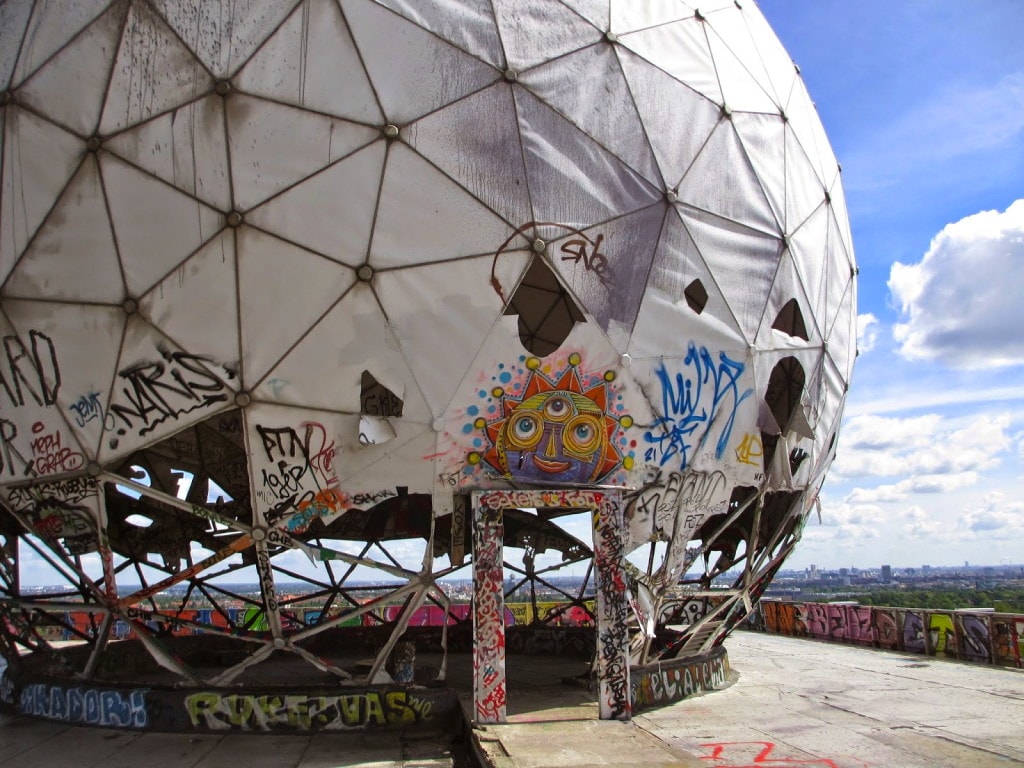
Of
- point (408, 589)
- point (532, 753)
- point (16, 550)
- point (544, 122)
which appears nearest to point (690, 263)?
point (544, 122)

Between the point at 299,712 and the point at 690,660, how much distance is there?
590 cm

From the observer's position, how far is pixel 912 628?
62.3ft

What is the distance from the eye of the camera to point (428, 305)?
995 centimetres

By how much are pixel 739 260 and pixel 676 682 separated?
240 inches

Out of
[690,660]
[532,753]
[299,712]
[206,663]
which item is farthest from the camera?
[206,663]

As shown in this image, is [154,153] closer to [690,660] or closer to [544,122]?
[544,122]

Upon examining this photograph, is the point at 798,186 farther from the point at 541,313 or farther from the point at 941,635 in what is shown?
the point at 941,635

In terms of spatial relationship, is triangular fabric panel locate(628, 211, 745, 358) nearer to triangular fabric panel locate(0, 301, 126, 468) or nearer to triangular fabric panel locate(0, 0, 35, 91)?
triangular fabric panel locate(0, 301, 126, 468)

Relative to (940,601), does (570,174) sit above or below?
above

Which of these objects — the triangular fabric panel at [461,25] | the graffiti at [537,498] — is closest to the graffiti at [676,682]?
the graffiti at [537,498]

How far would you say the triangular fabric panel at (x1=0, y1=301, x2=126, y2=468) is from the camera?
10062 mm

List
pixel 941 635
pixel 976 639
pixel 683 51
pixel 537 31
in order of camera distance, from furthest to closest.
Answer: pixel 941 635
pixel 976 639
pixel 683 51
pixel 537 31

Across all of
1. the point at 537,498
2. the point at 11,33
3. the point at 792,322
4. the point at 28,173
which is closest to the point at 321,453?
the point at 537,498

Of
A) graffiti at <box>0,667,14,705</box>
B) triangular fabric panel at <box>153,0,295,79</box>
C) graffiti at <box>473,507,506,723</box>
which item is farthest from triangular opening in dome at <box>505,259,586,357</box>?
graffiti at <box>0,667,14,705</box>
